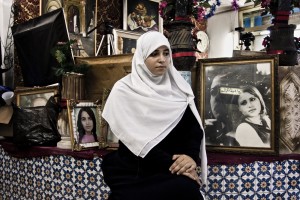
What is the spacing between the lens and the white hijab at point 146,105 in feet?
5.36

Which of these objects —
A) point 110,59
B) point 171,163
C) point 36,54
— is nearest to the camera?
point 171,163

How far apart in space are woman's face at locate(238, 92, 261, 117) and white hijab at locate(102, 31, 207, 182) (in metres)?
0.32

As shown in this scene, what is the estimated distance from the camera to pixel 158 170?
1.63m

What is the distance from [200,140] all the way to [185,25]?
70 centimetres

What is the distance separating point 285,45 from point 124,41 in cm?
231

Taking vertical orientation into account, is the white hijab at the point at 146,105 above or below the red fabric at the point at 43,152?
above

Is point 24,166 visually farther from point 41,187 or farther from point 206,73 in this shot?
point 206,73

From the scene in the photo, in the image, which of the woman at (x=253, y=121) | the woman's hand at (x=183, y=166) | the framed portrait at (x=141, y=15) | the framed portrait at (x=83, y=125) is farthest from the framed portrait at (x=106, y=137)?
the framed portrait at (x=141, y=15)

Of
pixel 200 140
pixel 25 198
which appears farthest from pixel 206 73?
pixel 25 198

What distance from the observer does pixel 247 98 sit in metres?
1.86

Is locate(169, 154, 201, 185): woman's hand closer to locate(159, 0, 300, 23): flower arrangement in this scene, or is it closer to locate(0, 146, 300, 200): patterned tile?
locate(0, 146, 300, 200): patterned tile

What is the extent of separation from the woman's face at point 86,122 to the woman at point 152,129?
A: 19.2 inches

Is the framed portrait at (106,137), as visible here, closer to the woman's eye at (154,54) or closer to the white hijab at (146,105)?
the white hijab at (146,105)

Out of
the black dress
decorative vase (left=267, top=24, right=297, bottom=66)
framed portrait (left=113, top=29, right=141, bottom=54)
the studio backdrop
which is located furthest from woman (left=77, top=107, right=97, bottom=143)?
framed portrait (left=113, top=29, right=141, bottom=54)
